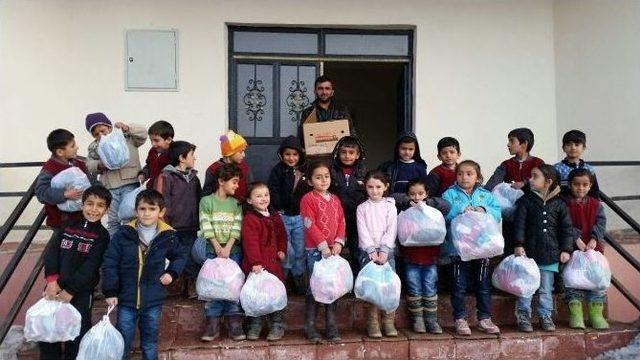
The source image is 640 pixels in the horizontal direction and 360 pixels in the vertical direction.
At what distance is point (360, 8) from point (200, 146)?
2.28 meters

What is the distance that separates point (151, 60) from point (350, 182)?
278 centimetres

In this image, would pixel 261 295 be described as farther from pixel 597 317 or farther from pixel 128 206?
pixel 597 317

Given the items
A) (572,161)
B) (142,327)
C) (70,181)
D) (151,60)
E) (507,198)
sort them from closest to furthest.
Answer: (142,327) < (70,181) < (507,198) < (572,161) < (151,60)

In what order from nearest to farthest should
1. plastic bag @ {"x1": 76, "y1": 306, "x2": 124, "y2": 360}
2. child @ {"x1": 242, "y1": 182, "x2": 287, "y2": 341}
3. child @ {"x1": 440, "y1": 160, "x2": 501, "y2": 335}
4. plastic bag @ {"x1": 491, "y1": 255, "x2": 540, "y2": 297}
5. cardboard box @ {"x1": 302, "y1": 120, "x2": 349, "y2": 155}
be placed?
plastic bag @ {"x1": 76, "y1": 306, "x2": 124, "y2": 360} < child @ {"x1": 242, "y1": 182, "x2": 287, "y2": 341} < plastic bag @ {"x1": 491, "y1": 255, "x2": 540, "y2": 297} < child @ {"x1": 440, "y1": 160, "x2": 501, "y2": 335} < cardboard box @ {"x1": 302, "y1": 120, "x2": 349, "y2": 155}

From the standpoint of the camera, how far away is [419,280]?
3953mm

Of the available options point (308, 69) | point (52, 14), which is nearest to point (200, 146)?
point (308, 69)

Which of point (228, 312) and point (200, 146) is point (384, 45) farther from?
point (228, 312)

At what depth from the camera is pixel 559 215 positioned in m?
4.00

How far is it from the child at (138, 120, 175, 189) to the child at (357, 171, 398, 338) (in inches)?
62.2

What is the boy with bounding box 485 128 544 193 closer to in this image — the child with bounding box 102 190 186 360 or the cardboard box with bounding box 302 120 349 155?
the cardboard box with bounding box 302 120 349 155

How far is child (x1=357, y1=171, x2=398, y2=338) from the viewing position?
12.4 feet

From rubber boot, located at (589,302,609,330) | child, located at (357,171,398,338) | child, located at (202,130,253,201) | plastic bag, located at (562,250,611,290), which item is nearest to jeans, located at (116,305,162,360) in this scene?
child, located at (202,130,253,201)

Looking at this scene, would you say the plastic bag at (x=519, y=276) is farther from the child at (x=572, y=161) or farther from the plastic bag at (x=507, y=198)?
the child at (x=572, y=161)

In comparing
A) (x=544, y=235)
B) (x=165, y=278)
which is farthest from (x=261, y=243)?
(x=544, y=235)
